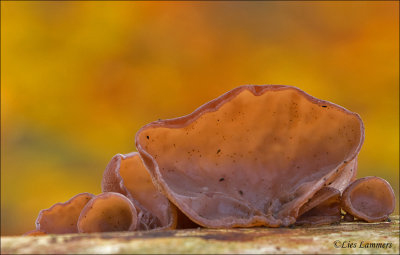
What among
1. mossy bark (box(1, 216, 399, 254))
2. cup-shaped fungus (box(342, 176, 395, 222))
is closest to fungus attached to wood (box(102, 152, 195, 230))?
mossy bark (box(1, 216, 399, 254))

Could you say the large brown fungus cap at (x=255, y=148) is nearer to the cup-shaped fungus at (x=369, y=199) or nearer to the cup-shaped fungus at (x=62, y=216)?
the cup-shaped fungus at (x=369, y=199)

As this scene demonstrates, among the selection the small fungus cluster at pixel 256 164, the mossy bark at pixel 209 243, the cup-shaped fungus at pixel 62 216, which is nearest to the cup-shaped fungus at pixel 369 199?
the small fungus cluster at pixel 256 164

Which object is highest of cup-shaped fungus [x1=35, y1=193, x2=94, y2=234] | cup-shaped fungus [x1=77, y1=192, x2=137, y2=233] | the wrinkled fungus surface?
cup-shaped fungus [x1=77, y1=192, x2=137, y2=233]

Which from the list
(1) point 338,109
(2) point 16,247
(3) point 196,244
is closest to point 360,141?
(1) point 338,109

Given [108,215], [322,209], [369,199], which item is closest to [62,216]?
[108,215]

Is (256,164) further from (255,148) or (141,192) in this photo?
(141,192)

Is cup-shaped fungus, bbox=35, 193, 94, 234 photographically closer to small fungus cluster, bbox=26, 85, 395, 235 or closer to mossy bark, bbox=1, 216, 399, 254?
small fungus cluster, bbox=26, 85, 395, 235
